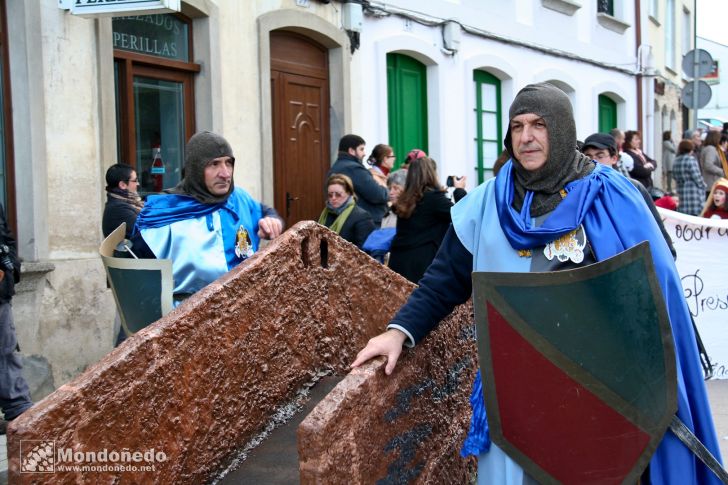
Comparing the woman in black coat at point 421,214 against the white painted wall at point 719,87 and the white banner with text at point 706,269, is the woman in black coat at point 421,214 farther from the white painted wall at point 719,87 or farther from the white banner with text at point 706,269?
the white painted wall at point 719,87

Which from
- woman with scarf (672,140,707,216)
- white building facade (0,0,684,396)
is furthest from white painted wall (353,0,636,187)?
woman with scarf (672,140,707,216)

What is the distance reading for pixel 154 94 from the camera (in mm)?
8484

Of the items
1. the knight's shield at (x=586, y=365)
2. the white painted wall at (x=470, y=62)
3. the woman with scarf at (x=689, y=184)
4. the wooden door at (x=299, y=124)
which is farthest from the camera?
the woman with scarf at (x=689, y=184)

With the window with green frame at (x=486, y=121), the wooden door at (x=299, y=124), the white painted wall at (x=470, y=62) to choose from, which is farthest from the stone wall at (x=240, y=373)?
the window with green frame at (x=486, y=121)

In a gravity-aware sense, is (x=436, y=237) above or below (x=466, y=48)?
below

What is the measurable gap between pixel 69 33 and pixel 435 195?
3.19 m

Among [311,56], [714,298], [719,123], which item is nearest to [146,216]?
[714,298]

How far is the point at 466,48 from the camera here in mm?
12719

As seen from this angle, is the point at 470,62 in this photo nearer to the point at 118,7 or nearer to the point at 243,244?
the point at 118,7

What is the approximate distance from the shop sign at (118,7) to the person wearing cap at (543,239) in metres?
4.17

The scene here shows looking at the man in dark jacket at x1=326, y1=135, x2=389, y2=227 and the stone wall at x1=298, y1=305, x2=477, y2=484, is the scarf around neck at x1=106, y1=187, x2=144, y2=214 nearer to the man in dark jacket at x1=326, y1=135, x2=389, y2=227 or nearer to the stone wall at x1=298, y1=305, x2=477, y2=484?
the man in dark jacket at x1=326, y1=135, x2=389, y2=227

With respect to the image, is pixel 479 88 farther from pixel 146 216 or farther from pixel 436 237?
pixel 146 216

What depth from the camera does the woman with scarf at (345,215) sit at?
7.28 m

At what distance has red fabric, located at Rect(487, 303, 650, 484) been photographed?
269 cm
